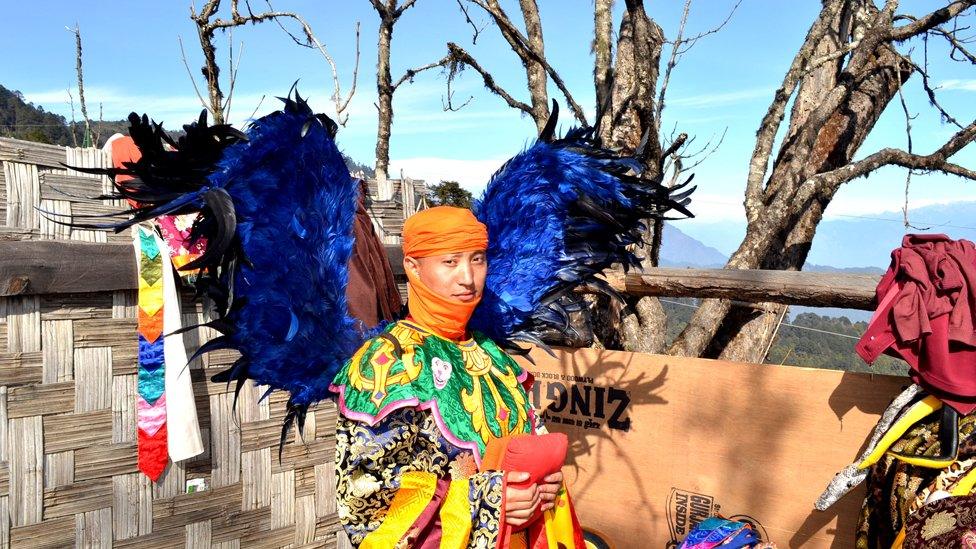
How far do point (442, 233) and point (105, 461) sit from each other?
2.13 metres

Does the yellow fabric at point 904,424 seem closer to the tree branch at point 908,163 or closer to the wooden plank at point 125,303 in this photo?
the wooden plank at point 125,303

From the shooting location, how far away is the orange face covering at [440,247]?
7.00ft

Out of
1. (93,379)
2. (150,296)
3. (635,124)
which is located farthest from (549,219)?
(635,124)

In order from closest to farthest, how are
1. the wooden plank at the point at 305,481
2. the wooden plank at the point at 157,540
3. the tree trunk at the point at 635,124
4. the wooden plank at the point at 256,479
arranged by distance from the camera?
the wooden plank at the point at 157,540
the wooden plank at the point at 256,479
the wooden plank at the point at 305,481
the tree trunk at the point at 635,124

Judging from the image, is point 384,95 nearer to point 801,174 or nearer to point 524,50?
point 524,50

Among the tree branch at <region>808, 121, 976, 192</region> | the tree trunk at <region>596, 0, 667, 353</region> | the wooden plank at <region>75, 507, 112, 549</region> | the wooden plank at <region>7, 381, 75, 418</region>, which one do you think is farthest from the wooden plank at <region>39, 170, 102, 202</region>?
the tree branch at <region>808, 121, 976, 192</region>

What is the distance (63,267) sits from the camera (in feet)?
10.2

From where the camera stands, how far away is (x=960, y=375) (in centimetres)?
253

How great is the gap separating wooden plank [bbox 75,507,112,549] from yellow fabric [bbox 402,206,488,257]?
6.85ft

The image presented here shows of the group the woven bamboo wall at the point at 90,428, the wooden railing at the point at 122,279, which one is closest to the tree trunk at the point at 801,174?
the wooden railing at the point at 122,279

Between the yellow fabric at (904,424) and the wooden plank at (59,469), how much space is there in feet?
10.4

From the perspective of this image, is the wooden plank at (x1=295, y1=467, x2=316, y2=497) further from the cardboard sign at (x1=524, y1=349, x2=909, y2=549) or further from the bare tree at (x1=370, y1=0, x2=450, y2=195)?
the bare tree at (x1=370, y1=0, x2=450, y2=195)

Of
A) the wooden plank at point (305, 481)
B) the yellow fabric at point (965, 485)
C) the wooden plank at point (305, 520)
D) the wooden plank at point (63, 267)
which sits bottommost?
the wooden plank at point (305, 520)

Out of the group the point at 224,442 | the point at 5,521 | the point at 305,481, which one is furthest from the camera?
the point at 305,481
